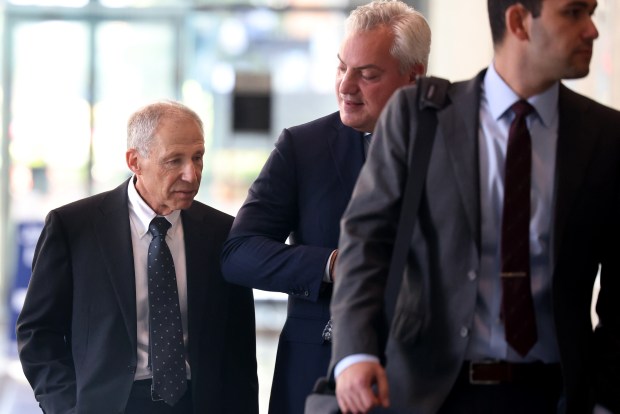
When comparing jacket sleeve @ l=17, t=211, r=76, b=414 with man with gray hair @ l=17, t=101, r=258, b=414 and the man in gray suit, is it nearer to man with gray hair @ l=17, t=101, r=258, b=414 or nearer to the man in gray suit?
man with gray hair @ l=17, t=101, r=258, b=414

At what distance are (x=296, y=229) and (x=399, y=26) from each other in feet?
2.15

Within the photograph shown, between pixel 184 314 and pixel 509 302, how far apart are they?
153cm

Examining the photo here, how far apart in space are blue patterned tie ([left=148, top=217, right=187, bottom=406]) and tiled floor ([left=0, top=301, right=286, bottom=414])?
4229 millimetres

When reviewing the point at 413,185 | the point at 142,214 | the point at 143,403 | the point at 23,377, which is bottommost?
the point at 23,377

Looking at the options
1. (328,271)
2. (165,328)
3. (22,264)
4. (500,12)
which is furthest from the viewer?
(22,264)

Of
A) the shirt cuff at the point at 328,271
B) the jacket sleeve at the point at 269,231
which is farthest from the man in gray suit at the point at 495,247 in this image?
the jacket sleeve at the point at 269,231

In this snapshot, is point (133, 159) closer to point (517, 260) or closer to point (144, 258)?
point (144, 258)

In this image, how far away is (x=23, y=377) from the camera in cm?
996

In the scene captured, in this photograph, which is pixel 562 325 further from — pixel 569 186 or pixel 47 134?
pixel 47 134

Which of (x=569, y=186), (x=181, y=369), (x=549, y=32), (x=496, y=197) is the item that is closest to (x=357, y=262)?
(x=496, y=197)

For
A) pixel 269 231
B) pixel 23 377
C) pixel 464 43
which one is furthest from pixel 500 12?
pixel 464 43

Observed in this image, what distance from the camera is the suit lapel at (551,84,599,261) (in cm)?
238

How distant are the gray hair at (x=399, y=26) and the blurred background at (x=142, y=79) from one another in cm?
1052

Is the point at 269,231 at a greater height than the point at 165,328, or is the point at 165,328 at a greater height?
the point at 269,231
